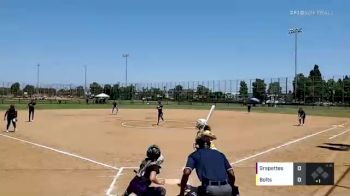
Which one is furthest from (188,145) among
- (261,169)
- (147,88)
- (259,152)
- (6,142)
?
(147,88)

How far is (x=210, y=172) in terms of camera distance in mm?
5586

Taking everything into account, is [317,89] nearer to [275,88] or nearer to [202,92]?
[275,88]

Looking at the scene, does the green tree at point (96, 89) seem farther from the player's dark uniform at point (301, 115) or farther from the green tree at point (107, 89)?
the player's dark uniform at point (301, 115)

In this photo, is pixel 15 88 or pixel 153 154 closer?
pixel 153 154

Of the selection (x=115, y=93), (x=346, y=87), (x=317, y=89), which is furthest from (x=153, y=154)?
(x=115, y=93)

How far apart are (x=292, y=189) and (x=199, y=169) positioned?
7562mm

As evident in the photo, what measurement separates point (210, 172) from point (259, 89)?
297 ft

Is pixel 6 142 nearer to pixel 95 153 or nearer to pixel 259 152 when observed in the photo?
pixel 95 153

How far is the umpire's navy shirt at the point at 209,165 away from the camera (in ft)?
18.3

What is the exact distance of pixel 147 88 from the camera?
364 feet

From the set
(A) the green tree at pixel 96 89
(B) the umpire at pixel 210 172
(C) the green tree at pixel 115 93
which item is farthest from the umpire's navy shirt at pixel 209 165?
(A) the green tree at pixel 96 89
